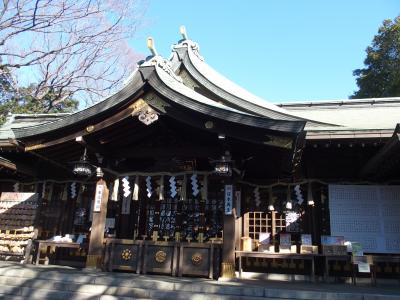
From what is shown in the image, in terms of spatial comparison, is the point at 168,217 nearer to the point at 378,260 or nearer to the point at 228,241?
the point at 228,241

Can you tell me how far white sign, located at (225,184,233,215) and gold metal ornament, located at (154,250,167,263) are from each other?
70.3 inches

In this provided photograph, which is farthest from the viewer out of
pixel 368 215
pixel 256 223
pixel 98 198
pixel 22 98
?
pixel 22 98

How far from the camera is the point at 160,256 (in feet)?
27.3

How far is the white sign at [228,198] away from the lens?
8.17 m

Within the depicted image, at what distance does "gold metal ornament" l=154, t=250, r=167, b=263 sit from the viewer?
828 cm

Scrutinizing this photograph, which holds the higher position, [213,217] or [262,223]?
[213,217]

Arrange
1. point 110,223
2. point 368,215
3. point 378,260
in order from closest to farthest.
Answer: point 378,260 < point 368,215 < point 110,223

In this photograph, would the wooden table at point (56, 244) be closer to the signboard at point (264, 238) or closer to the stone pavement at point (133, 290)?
the stone pavement at point (133, 290)

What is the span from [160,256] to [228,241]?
168 cm

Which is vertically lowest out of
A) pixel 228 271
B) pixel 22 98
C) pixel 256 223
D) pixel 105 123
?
pixel 228 271

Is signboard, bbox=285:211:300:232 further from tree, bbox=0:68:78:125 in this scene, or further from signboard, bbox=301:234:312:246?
tree, bbox=0:68:78:125

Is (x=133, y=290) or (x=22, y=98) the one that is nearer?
(x=133, y=290)

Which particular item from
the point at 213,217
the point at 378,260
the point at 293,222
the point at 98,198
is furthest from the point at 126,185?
the point at 378,260

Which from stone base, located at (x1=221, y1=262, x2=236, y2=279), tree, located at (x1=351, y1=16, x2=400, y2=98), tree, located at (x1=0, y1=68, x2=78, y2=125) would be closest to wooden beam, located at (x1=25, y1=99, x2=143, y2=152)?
stone base, located at (x1=221, y1=262, x2=236, y2=279)
